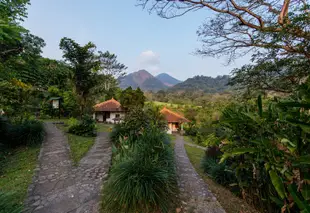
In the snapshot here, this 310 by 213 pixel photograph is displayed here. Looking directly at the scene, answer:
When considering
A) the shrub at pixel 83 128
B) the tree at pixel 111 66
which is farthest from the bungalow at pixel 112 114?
the tree at pixel 111 66

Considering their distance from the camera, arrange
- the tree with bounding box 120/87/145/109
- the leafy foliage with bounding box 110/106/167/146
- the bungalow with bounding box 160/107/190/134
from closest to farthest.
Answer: the leafy foliage with bounding box 110/106/167/146 → the tree with bounding box 120/87/145/109 → the bungalow with bounding box 160/107/190/134

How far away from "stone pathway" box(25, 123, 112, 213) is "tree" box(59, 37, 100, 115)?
24.6ft

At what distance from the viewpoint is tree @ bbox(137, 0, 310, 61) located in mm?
4629

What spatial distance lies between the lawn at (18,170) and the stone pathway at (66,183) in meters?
0.14

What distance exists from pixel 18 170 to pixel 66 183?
6.14 feet

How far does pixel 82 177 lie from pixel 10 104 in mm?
5841

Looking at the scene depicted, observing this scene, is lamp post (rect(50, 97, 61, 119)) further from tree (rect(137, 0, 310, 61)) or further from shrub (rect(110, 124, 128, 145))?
tree (rect(137, 0, 310, 61))

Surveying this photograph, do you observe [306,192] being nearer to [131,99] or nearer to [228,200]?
[228,200]

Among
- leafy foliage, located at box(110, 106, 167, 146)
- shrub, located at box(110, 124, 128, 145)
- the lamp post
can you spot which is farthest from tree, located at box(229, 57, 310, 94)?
the lamp post

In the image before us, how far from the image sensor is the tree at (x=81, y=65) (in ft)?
37.0

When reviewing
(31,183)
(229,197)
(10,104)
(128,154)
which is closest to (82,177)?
(31,183)

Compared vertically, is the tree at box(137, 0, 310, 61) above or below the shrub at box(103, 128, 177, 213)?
above

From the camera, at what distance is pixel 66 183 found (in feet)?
11.4

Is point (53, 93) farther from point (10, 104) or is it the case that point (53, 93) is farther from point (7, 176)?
point (7, 176)
